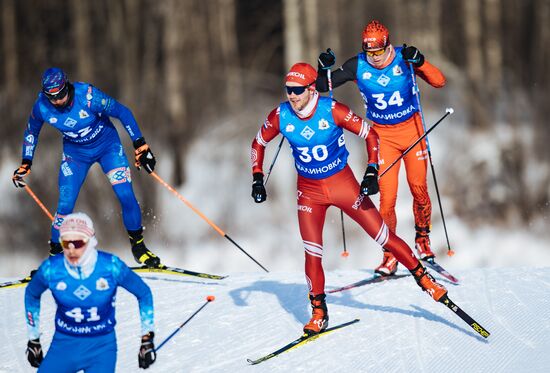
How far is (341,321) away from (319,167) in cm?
145

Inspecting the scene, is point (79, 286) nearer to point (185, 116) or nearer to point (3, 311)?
point (3, 311)

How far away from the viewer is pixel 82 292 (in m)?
4.55

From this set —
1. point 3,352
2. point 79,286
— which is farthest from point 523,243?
point 79,286

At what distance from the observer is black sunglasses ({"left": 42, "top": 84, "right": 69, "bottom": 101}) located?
688cm

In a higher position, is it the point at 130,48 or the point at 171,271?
the point at 130,48

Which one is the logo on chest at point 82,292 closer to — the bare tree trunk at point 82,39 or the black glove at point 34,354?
the black glove at point 34,354

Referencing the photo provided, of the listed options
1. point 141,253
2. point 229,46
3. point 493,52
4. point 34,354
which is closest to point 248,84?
point 229,46

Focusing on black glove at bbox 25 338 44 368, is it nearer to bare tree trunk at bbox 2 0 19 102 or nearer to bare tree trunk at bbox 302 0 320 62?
bare tree trunk at bbox 302 0 320 62

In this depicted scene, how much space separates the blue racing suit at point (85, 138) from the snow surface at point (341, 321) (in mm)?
1018

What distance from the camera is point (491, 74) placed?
→ 17.7 metres

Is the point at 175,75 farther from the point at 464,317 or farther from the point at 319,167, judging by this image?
the point at 464,317

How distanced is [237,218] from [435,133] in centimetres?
420

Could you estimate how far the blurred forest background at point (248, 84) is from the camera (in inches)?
646

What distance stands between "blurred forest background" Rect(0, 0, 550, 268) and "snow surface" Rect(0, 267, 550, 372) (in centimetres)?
787
